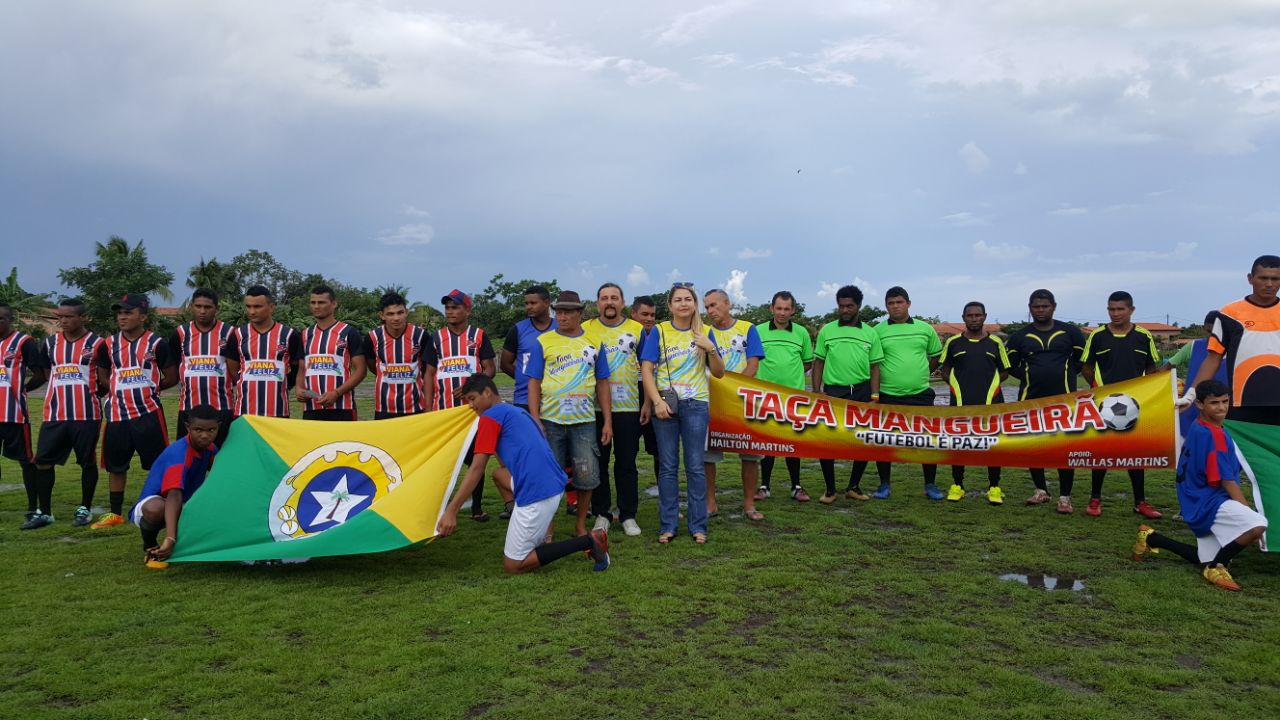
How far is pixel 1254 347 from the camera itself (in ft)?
21.8

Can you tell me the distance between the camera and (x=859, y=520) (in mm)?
7867

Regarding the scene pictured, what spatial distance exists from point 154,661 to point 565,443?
3.43 metres

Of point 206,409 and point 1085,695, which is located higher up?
point 206,409

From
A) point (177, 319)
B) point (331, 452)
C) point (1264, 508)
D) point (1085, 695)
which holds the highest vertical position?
point (177, 319)

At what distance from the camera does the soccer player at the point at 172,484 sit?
20.2 feet

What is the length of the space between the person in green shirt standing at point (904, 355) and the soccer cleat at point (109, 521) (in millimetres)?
7711

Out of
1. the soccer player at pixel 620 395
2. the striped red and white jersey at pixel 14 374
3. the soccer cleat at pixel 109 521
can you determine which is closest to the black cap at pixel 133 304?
the striped red and white jersey at pixel 14 374

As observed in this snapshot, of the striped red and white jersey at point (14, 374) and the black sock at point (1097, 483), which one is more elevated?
the striped red and white jersey at point (14, 374)

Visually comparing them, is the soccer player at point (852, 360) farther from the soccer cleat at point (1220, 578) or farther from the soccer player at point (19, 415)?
the soccer player at point (19, 415)

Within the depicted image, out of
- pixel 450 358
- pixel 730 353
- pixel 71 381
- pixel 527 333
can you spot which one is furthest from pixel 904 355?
pixel 71 381

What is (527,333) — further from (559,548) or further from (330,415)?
(559,548)

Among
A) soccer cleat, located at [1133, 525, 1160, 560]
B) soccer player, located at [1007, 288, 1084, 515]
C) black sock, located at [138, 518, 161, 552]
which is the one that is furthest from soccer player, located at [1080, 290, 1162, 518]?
black sock, located at [138, 518, 161, 552]

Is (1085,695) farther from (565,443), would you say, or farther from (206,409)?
(206,409)

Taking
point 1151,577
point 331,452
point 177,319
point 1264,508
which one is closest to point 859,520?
point 1151,577
